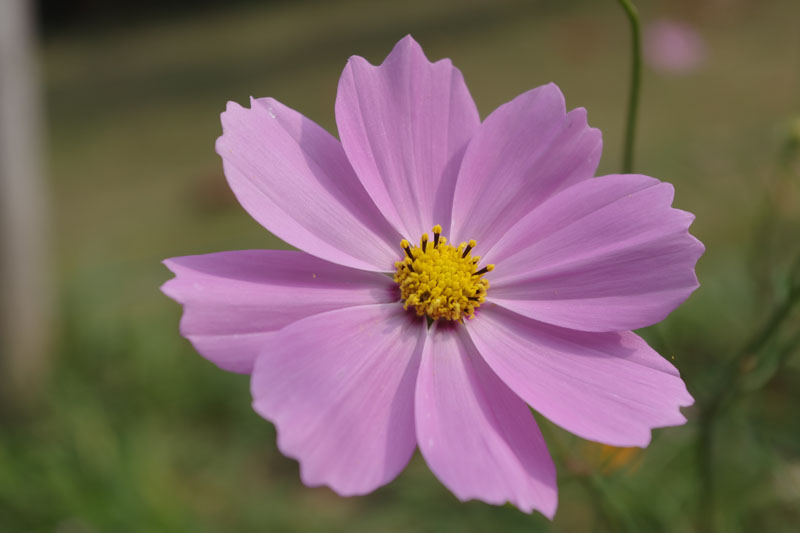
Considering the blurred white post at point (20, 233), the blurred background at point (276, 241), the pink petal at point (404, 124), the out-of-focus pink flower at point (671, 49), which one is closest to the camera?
the pink petal at point (404, 124)

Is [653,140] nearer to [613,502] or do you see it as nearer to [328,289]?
[613,502]

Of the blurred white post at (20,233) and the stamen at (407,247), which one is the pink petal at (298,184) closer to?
the stamen at (407,247)

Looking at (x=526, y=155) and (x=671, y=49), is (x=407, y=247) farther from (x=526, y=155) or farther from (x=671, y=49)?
(x=671, y=49)

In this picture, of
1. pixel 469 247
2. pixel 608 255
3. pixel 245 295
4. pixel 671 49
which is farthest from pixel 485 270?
pixel 671 49

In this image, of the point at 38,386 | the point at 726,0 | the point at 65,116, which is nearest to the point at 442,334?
the point at 38,386

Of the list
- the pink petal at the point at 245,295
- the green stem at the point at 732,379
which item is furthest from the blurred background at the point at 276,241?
the pink petal at the point at 245,295

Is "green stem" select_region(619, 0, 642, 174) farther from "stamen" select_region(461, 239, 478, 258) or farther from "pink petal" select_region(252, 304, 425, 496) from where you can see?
"pink petal" select_region(252, 304, 425, 496)

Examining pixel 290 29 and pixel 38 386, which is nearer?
pixel 38 386
